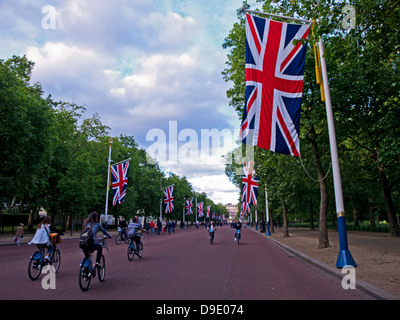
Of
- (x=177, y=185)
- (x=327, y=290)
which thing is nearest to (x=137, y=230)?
(x=327, y=290)

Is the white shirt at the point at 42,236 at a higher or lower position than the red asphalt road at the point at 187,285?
higher

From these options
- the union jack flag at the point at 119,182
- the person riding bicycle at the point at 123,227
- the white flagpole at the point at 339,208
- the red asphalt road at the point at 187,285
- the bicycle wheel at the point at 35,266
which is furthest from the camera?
the union jack flag at the point at 119,182

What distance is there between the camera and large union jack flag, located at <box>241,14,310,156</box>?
1065cm

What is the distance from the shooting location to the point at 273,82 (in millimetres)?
10914

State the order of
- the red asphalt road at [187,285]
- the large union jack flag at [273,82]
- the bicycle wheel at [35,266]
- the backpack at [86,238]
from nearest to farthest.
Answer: the red asphalt road at [187,285] < the backpack at [86,238] < the bicycle wheel at [35,266] < the large union jack flag at [273,82]

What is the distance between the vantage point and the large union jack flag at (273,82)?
419 inches

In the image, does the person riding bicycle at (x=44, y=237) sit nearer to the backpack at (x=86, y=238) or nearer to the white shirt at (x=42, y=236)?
the white shirt at (x=42, y=236)

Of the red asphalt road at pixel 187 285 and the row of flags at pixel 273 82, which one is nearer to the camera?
the red asphalt road at pixel 187 285

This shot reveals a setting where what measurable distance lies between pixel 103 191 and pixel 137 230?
35283 millimetres

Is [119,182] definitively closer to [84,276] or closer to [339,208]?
[339,208]

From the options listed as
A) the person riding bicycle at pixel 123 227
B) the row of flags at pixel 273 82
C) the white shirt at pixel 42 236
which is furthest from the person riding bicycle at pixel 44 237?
the person riding bicycle at pixel 123 227

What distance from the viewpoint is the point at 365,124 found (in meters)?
14.9

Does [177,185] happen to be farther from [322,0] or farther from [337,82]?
[322,0]

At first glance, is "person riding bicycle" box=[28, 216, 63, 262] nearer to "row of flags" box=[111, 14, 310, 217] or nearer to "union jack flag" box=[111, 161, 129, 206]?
"row of flags" box=[111, 14, 310, 217]
